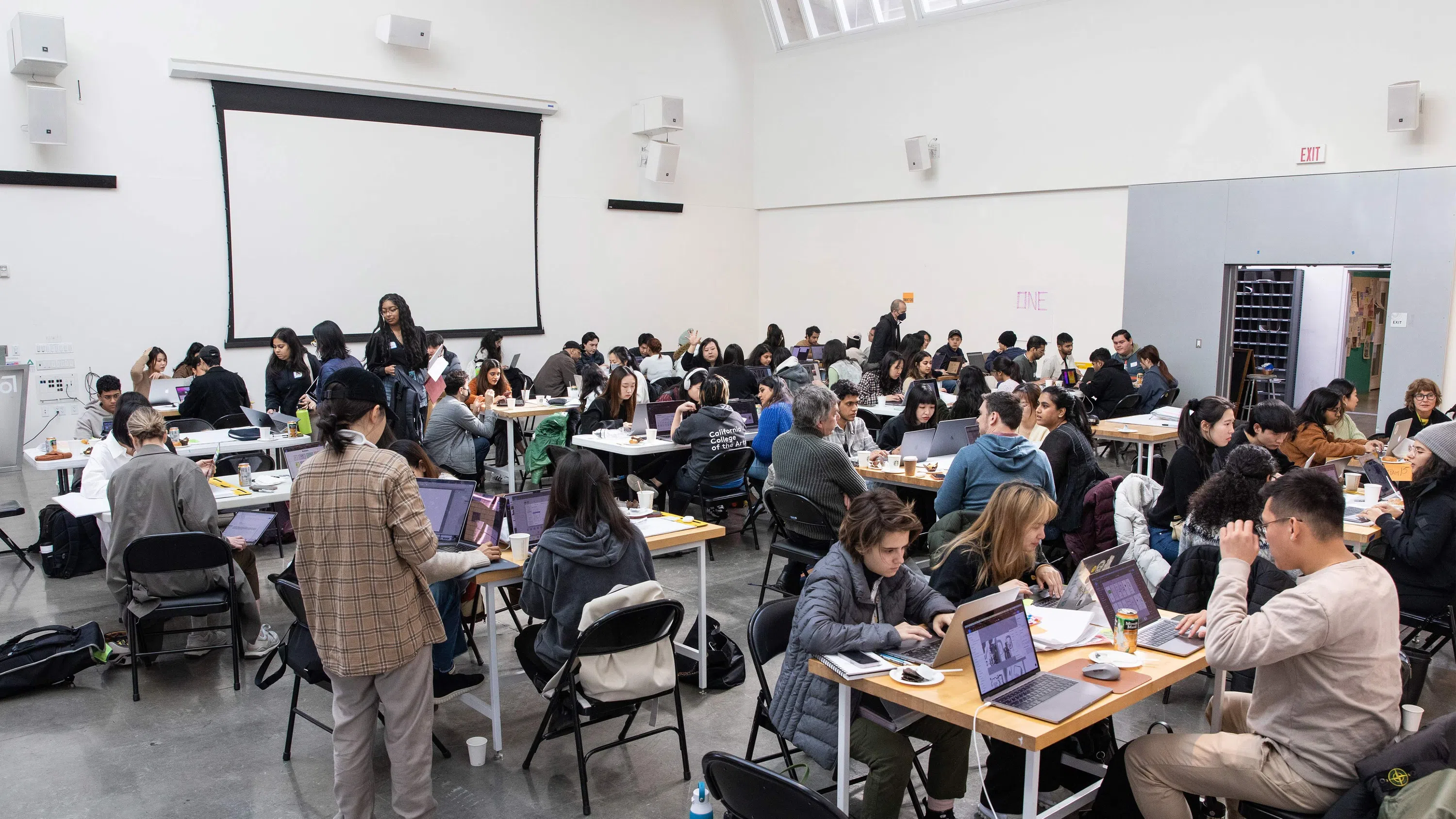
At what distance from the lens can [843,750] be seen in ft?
10.5

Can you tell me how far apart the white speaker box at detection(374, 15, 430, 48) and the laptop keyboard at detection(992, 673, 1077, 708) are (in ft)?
37.7

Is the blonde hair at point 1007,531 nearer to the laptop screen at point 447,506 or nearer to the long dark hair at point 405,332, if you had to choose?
the laptop screen at point 447,506

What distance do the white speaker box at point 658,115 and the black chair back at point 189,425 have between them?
8.22m

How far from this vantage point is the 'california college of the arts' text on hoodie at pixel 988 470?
5.10 metres

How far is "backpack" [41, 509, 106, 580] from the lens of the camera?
21.9 feet

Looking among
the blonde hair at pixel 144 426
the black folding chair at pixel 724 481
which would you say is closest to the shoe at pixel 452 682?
the blonde hair at pixel 144 426

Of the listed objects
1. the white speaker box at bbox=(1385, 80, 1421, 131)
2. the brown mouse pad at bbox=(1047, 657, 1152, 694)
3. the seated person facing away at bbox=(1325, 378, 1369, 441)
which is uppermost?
the white speaker box at bbox=(1385, 80, 1421, 131)

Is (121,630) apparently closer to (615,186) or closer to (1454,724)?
(1454,724)

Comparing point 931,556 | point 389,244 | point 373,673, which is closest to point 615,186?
point 389,244

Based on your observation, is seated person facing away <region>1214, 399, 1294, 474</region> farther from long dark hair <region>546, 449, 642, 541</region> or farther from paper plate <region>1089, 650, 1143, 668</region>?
long dark hair <region>546, 449, 642, 541</region>

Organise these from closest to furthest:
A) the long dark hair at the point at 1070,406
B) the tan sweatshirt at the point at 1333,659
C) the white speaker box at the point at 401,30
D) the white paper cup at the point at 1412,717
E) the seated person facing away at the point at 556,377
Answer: the tan sweatshirt at the point at 1333,659, the white paper cup at the point at 1412,717, the long dark hair at the point at 1070,406, the seated person facing away at the point at 556,377, the white speaker box at the point at 401,30

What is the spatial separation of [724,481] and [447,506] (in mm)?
2903

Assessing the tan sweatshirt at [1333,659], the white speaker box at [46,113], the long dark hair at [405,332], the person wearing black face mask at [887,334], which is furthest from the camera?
the person wearing black face mask at [887,334]

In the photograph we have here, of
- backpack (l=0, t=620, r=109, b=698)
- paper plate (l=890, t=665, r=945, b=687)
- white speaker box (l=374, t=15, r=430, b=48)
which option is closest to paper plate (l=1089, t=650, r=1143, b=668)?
paper plate (l=890, t=665, r=945, b=687)
